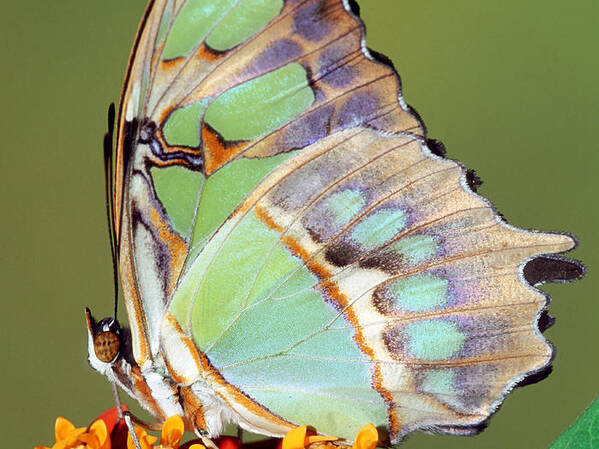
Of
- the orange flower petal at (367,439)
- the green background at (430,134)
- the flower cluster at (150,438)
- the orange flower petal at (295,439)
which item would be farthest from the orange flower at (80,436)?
the green background at (430,134)

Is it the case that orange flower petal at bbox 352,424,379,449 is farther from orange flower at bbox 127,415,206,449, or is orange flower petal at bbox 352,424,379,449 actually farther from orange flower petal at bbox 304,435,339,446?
orange flower at bbox 127,415,206,449

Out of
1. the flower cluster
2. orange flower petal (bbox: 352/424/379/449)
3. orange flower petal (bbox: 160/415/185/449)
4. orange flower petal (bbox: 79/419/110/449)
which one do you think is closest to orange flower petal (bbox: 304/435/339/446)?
the flower cluster

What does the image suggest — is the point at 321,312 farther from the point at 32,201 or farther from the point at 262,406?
the point at 32,201

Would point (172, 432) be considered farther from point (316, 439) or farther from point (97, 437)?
point (316, 439)

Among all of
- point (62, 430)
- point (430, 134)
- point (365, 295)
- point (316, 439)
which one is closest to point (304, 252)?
point (365, 295)

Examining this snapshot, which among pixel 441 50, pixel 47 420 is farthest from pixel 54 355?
pixel 441 50

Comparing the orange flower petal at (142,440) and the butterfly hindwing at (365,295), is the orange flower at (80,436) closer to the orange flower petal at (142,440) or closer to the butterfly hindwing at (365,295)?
the orange flower petal at (142,440)
